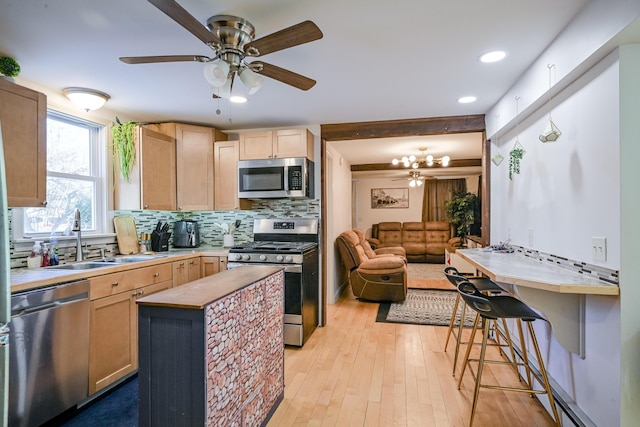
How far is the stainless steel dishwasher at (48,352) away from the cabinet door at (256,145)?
6.51 feet

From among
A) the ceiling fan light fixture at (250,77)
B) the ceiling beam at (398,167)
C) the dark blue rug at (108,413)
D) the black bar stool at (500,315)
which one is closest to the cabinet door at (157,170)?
the dark blue rug at (108,413)

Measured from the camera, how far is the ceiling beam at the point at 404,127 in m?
3.37

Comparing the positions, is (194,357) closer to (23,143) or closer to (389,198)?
(23,143)

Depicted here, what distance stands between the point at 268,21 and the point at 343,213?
4.29 m

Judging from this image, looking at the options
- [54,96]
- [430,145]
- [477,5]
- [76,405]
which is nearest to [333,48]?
[477,5]

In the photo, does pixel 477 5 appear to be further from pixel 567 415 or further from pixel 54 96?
pixel 54 96

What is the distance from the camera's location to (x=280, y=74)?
1822mm

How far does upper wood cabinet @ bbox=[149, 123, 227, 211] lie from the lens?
3510mm

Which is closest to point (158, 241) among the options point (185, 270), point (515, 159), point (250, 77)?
point (185, 270)

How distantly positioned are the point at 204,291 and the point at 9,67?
6.50 ft

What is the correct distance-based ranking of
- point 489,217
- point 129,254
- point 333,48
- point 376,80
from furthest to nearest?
point 489,217 < point 129,254 < point 376,80 < point 333,48

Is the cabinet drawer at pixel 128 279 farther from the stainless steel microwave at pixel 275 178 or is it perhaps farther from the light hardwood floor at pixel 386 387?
the light hardwood floor at pixel 386 387

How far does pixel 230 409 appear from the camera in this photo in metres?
Answer: 1.54

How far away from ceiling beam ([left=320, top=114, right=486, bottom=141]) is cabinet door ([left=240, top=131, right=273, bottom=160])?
25.1 inches
